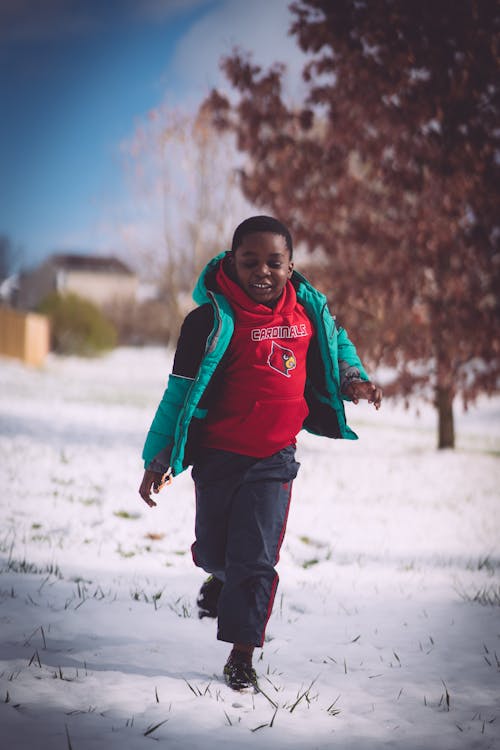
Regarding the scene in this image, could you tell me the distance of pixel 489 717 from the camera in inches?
93.6

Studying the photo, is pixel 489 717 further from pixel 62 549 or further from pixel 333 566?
pixel 62 549

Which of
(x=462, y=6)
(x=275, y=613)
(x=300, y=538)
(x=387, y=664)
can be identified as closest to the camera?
(x=387, y=664)

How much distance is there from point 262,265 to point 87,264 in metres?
63.0

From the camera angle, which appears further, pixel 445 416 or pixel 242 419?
pixel 445 416

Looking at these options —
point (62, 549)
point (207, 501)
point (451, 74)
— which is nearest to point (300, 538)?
point (62, 549)

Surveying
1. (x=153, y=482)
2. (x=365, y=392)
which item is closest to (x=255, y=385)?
(x=365, y=392)

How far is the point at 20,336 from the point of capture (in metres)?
19.7

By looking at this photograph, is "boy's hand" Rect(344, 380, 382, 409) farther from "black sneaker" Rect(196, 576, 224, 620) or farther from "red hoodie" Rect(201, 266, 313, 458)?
"black sneaker" Rect(196, 576, 224, 620)

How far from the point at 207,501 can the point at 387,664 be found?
109 centimetres

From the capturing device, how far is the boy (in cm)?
252

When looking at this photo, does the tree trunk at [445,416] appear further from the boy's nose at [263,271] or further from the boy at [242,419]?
the boy's nose at [263,271]

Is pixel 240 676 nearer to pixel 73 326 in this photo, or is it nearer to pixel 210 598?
pixel 210 598

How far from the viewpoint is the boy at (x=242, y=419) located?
2523 millimetres

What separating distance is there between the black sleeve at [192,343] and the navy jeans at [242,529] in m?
0.36
